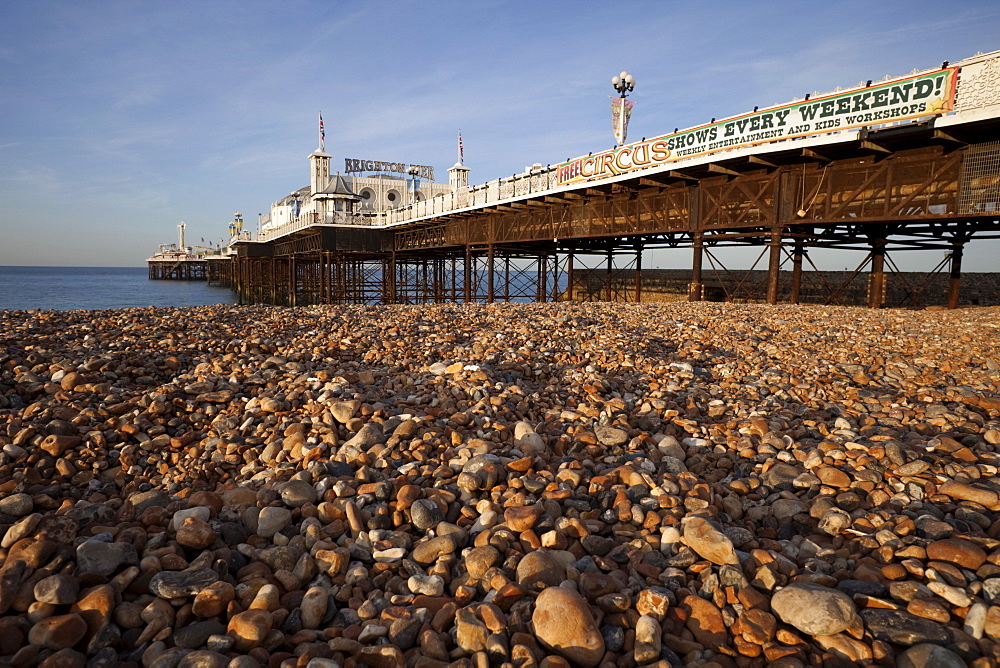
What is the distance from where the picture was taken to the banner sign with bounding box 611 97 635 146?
2089cm

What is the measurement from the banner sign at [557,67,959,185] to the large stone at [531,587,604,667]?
47.2 feet

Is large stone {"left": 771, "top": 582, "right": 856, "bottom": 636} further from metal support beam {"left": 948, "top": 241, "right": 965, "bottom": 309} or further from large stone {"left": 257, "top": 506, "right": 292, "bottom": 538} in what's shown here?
metal support beam {"left": 948, "top": 241, "right": 965, "bottom": 309}

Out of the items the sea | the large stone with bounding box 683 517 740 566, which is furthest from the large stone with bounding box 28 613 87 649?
the sea

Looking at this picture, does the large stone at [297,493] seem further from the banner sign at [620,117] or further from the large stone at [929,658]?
the banner sign at [620,117]

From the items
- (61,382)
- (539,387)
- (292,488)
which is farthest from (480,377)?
(61,382)

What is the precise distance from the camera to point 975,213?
12.1 meters

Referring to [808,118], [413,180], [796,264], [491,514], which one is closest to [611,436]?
[491,514]

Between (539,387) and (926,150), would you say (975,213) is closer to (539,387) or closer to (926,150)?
(926,150)

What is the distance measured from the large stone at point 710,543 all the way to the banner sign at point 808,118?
535 inches

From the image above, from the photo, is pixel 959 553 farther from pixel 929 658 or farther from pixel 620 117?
pixel 620 117

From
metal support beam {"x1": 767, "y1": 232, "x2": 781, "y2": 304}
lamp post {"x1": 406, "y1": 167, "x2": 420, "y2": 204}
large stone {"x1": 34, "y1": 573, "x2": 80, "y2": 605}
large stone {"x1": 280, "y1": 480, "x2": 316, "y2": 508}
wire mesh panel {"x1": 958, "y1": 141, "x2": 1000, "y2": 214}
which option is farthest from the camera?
lamp post {"x1": 406, "y1": 167, "x2": 420, "y2": 204}

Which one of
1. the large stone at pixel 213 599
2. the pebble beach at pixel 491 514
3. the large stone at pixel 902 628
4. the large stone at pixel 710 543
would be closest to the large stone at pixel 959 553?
the pebble beach at pixel 491 514

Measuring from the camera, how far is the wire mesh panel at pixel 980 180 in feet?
38.7

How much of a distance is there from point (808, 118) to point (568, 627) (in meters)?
14.8
